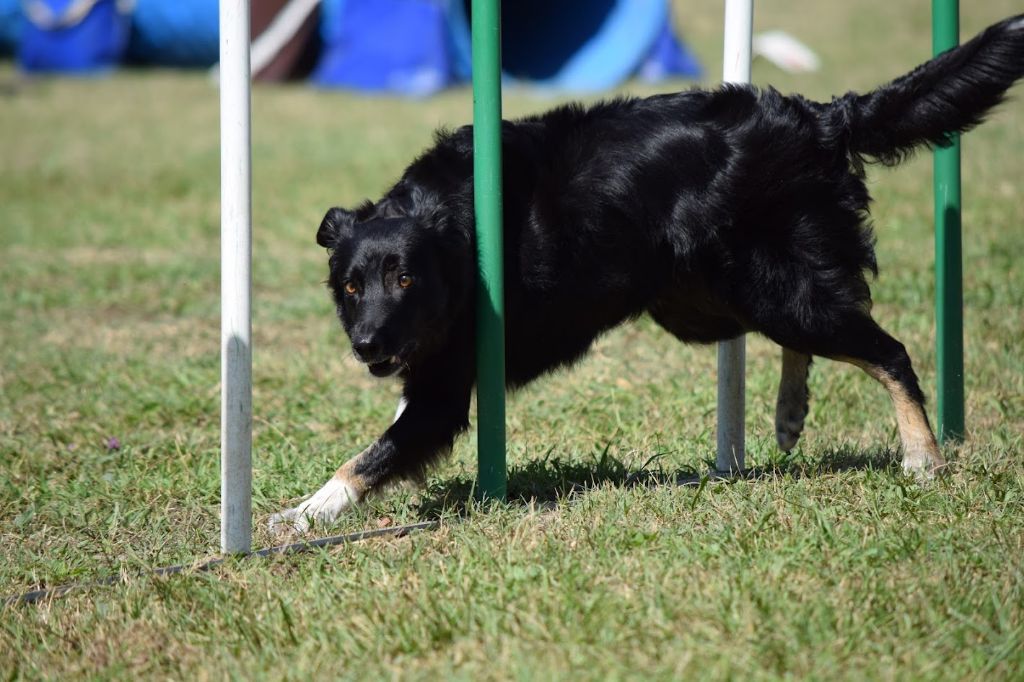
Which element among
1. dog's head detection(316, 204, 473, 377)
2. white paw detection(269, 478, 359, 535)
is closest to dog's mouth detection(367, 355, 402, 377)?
dog's head detection(316, 204, 473, 377)

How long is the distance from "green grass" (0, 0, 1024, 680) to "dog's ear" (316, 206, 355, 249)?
0.98 meters

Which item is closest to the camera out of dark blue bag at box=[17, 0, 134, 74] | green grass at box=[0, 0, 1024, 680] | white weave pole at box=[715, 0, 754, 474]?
green grass at box=[0, 0, 1024, 680]

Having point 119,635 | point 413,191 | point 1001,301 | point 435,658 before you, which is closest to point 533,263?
point 413,191

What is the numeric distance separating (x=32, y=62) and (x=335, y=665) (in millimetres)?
19138

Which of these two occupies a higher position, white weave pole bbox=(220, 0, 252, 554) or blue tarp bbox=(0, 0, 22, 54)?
blue tarp bbox=(0, 0, 22, 54)

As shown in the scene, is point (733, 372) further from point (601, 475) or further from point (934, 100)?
point (934, 100)

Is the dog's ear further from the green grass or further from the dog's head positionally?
the green grass

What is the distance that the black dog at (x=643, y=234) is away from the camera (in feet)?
12.6

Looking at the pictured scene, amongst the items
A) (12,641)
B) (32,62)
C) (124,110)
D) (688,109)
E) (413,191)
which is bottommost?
(12,641)

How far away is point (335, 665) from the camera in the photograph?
2809 mm

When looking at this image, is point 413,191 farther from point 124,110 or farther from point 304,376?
point 124,110

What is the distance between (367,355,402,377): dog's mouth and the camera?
12.2 ft

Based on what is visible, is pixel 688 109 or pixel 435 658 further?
pixel 688 109

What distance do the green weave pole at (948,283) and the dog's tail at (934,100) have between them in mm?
387
